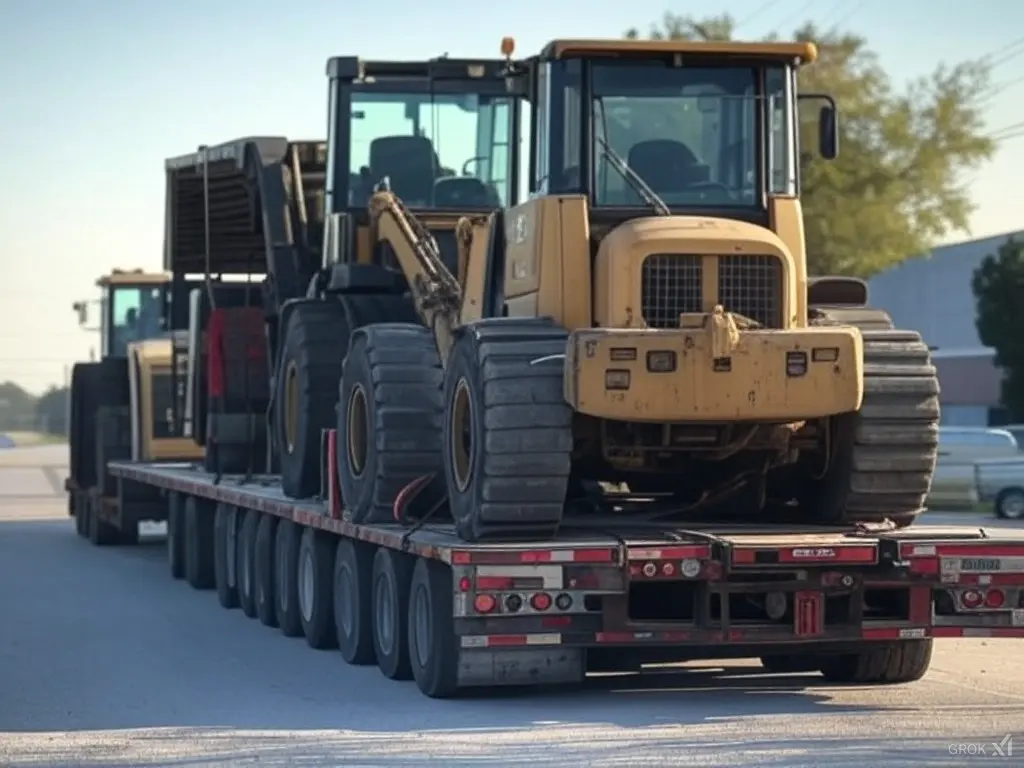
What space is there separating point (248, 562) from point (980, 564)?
871 centimetres

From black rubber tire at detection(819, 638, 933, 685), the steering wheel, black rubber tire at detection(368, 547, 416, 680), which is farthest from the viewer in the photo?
the steering wheel

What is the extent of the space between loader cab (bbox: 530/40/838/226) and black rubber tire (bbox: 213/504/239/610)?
8.20 metres

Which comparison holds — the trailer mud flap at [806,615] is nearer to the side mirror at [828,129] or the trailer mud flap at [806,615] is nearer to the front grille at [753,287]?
the front grille at [753,287]

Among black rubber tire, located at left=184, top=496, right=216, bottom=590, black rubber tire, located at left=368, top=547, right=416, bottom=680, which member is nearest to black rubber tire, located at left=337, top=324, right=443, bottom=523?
black rubber tire, located at left=368, top=547, right=416, bottom=680

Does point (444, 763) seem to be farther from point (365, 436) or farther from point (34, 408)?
point (34, 408)

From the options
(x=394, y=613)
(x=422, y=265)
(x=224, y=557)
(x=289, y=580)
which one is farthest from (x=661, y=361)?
(x=224, y=557)

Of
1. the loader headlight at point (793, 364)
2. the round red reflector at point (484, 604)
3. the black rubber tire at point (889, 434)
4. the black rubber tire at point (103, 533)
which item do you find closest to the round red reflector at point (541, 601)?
the round red reflector at point (484, 604)

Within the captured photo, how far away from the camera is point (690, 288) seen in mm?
13164

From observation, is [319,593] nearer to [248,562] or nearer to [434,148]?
[248,562]

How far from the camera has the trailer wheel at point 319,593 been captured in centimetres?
1684

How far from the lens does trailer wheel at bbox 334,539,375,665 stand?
15.5m

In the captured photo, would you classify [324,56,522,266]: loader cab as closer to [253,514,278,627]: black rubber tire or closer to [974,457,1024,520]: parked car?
[253,514,278,627]: black rubber tire

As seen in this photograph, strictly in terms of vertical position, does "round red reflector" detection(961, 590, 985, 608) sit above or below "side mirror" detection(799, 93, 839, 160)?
below

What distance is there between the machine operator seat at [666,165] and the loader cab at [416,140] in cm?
483
